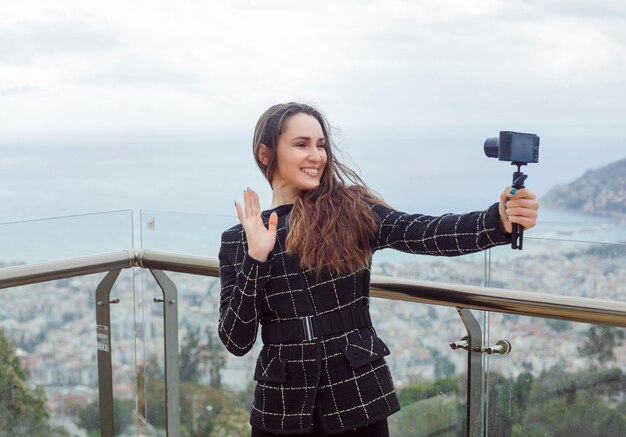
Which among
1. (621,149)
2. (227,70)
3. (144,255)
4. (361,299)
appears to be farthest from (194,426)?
(227,70)

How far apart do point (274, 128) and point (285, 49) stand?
570 cm

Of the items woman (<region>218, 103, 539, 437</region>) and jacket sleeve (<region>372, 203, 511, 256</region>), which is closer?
jacket sleeve (<region>372, 203, 511, 256</region>)

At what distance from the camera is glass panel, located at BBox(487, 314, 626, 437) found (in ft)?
6.13

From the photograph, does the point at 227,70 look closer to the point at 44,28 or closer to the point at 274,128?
the point at 44,28

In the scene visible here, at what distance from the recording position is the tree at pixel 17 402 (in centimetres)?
248

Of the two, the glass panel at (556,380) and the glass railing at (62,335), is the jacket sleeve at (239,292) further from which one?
the glass railing at (62,335)

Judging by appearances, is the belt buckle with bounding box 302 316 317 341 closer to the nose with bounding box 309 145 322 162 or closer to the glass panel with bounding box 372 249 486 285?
the nose with bounding box 309 145 322 162

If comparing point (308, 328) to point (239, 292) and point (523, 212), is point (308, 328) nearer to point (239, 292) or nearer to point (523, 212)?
point (239, 292)

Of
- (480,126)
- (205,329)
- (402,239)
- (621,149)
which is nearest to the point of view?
(402,239)

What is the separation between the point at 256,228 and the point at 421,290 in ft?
1.95

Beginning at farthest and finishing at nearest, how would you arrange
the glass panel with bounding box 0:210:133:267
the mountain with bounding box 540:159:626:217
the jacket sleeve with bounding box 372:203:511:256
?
1. the mountain with bounding box 540:159:626:217
2. the glass panel with bounding box 0:210:133:267
3. the jacket sleeve with bounding box 372:203:511:256

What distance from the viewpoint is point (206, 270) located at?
2529 millimetres

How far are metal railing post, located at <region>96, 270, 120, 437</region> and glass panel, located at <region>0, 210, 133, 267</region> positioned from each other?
109mm

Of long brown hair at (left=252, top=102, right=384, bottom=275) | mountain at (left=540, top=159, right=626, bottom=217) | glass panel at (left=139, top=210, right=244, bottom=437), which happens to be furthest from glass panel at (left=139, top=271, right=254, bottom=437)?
mountain at (left=540, top=159, right=626, bottom=217)
